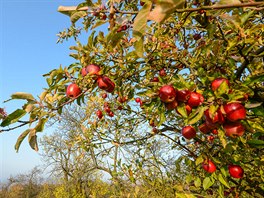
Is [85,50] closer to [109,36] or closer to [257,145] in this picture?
[109,36]

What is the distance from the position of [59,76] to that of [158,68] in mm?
1243

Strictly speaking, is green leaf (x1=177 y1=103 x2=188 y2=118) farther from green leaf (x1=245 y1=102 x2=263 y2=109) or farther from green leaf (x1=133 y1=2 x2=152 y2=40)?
green leaf (x1=133 y1=2 x2=152 y2=40)

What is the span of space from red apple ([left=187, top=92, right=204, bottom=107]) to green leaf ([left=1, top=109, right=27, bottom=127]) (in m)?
0.92

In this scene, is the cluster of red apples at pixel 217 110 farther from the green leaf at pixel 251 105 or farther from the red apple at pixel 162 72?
the red apple at pixel 162 72

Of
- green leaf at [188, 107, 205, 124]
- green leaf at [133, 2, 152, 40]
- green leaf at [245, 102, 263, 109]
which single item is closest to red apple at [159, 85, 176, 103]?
green leaf at [188, 107, 205, 124]

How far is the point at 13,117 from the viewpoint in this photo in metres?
1.24

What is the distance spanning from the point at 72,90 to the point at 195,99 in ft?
Result: 2.45

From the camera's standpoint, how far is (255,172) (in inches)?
100

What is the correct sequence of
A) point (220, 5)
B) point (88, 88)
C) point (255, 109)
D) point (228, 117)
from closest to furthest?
point (220, 5)
point (228, 117)
point (255, 109)
point (88, 88)

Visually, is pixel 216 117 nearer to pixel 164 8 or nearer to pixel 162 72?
pixel 164 8

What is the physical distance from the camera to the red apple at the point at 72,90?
4.79 feet

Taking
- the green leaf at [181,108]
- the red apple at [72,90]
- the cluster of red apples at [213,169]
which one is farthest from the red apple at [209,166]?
the red apple at [72,90]

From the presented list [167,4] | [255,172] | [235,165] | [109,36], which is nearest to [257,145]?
[235,165]

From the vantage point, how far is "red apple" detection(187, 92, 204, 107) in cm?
131
